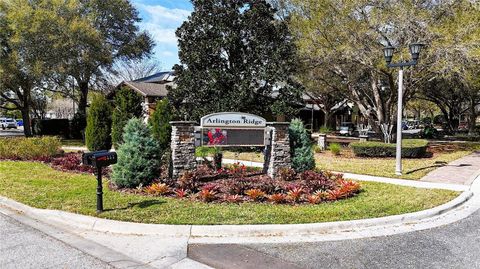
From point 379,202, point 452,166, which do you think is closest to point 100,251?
point 379,202

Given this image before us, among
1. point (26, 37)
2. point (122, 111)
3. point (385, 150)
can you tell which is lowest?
point (385, 150)

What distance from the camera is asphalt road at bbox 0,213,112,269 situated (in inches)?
196

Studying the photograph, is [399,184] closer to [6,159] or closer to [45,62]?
[6,159]

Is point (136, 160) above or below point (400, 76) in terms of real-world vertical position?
below

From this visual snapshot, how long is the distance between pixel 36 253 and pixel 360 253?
4.61m

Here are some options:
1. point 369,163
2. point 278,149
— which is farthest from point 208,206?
point 369,163

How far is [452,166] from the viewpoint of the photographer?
14.7m

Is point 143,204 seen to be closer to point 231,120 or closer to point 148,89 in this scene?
point 231,120

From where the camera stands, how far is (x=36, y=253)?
538 centimetres

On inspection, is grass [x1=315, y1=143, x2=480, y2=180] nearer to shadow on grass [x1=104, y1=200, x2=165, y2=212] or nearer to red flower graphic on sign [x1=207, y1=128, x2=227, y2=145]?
red flower graphic on sign [x1=207, y1=128, x2=227, y2=145]

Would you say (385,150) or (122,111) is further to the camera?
(385,150)

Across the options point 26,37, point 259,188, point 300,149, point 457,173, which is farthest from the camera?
point 26,37

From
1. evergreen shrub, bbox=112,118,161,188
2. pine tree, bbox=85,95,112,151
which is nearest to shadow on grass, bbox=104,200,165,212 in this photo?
evergreen shrub, bbox=112,118,161,188

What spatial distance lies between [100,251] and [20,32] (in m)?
21.4
